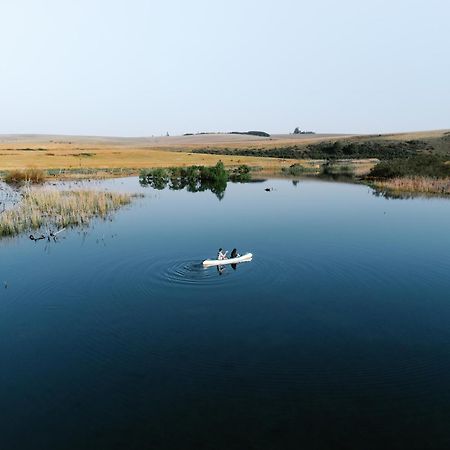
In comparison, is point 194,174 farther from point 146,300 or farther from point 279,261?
point 146,300

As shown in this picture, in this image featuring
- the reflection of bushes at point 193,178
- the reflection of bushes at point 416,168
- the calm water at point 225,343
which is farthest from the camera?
the reflection of bushes at point 193,178

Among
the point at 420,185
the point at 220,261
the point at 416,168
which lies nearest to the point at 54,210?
the point at 220,261

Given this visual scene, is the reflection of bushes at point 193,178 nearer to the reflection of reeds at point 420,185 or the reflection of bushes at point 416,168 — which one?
the reflection of bushes at point 416,168

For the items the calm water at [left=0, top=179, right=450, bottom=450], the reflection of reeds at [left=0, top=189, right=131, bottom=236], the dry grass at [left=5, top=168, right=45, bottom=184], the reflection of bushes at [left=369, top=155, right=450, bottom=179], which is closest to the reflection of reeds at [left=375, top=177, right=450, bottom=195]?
the reflection of bushes at [left=369, top=155, right=450, bottom=179]

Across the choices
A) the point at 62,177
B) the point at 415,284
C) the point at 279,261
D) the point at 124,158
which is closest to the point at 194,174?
the point at 62,177

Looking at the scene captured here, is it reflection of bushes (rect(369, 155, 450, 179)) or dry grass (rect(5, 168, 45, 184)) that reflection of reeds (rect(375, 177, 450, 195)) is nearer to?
reflection of bushes (rect(369, 155, 450, 179))

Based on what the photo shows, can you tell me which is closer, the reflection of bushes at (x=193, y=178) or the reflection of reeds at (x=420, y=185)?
the reflection of reeds at (x=420, y=185)

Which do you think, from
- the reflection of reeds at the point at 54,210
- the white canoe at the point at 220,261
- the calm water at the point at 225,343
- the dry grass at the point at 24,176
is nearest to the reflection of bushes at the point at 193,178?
the dry grass at the point at 24,176
